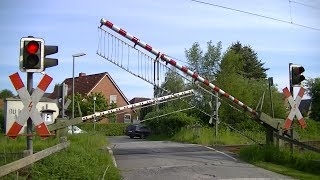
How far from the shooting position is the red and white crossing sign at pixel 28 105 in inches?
365

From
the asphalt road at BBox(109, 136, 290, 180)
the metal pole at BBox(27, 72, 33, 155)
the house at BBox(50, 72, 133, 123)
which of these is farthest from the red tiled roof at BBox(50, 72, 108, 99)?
the metal pole at BBox(27, 72, 33, 155)

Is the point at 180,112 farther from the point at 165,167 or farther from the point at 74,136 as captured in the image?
the point at 165,167

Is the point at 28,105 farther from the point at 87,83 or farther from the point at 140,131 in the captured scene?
the point at 87,83

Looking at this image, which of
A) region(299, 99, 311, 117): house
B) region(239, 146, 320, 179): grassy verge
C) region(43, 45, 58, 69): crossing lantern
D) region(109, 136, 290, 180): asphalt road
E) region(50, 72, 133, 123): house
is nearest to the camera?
region(43, 45, 58, 69): crossing lantern

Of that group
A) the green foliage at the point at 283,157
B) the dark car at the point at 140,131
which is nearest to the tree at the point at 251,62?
the dark car at the point at 140,131

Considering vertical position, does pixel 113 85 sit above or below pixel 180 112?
above

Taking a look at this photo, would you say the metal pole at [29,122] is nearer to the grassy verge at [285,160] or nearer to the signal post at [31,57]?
the signal post at [31,57]

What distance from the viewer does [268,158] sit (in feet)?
53.4

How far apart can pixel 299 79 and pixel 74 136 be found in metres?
9.53

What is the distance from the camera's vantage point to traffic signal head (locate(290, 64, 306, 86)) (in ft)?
48.9

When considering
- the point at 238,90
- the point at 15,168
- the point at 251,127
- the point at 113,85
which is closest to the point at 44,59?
the point at 15,168

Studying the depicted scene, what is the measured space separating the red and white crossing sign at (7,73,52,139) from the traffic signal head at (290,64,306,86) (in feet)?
28.4

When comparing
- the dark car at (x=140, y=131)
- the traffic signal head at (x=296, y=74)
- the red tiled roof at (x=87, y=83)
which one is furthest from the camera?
the red tiled roof at (x=87, y=83)

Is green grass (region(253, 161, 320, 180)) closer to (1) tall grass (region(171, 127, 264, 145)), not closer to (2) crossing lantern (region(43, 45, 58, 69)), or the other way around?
(2) crossing lantern (region(43, 45, 58, 69))
